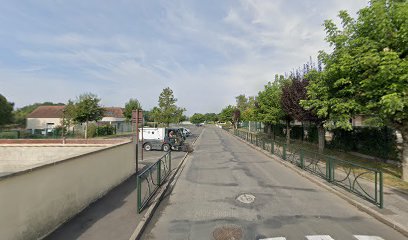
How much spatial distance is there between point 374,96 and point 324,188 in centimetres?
379

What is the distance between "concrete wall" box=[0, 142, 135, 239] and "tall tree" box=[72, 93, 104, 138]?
25.4m

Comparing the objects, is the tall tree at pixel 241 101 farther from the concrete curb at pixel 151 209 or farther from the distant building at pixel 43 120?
the concrete curb at pixel 151 209

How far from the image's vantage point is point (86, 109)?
31.2 m

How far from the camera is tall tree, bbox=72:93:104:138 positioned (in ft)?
101

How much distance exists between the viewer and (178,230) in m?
5.48

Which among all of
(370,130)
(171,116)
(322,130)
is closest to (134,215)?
(370,130)

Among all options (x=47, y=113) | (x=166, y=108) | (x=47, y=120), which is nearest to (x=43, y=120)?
(x=47, y=120)

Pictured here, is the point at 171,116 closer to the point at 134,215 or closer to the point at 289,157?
the point at 289,157

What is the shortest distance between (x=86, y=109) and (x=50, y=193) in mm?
28589

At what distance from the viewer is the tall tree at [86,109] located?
30.8m

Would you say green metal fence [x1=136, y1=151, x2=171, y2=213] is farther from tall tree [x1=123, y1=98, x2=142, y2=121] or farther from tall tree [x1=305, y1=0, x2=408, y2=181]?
tall tree [x1=123, y1=98, x2=142, y2=121]

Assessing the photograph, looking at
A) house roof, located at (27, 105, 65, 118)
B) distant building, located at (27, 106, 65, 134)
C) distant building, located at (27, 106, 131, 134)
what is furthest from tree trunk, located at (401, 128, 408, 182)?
house roof, located at (27, 105, 65, 118)

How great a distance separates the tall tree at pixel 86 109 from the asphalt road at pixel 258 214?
992 inches

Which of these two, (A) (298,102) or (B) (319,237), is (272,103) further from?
(B) (319,237)
